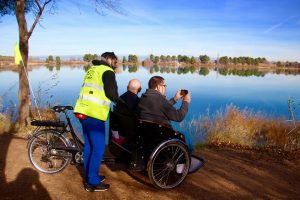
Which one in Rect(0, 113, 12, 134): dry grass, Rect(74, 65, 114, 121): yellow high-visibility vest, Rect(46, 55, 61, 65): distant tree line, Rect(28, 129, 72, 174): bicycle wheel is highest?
Rect(46, 55, 61, 65): distant tree line

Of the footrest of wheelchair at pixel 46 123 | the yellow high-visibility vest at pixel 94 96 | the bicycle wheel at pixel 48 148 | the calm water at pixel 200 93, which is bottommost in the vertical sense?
the calm water at pixel 200 93

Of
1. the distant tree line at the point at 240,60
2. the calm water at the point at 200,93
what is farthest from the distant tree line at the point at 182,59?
the calm water at the point at 200,93

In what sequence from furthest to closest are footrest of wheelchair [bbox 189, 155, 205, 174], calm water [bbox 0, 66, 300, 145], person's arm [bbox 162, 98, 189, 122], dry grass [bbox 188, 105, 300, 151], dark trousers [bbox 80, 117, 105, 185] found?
calm water [bbox 0, 66, 300, 145], dry grass [bbox 188, 105, 300, 151], footrest of wheelchair [bbox 189, 155, 205, 174], person's arm [bbox 162, 98, 189, 122], dark trousers [bbox 80, 117, 105, 185]

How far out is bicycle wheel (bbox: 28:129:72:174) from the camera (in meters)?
4.90

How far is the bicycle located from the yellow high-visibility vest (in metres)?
0.75

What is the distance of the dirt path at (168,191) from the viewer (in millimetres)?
4406

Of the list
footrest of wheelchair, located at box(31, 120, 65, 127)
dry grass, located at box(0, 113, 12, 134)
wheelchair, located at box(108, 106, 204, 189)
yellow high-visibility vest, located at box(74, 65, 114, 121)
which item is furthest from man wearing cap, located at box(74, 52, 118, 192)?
dry grass, located at box(0, 113, 12, 134)

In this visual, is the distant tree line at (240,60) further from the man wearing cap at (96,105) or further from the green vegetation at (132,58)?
the man wearing cap at (96,105)

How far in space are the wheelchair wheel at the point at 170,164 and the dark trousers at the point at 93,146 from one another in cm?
72

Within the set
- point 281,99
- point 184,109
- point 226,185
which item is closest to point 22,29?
point 184,109

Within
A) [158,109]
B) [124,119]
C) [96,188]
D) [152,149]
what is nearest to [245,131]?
[158,109]

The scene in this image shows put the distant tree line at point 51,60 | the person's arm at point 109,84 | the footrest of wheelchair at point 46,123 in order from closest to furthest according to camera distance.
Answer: the person's arm at point 109,84
the footrest of wheelchair at point 46,123
the distant tree line at point 51,60

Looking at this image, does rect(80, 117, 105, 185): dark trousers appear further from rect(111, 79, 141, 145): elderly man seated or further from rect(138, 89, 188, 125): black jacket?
rect(138, 89, 188, 125): black jacket

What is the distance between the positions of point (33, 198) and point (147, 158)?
1.49 m
